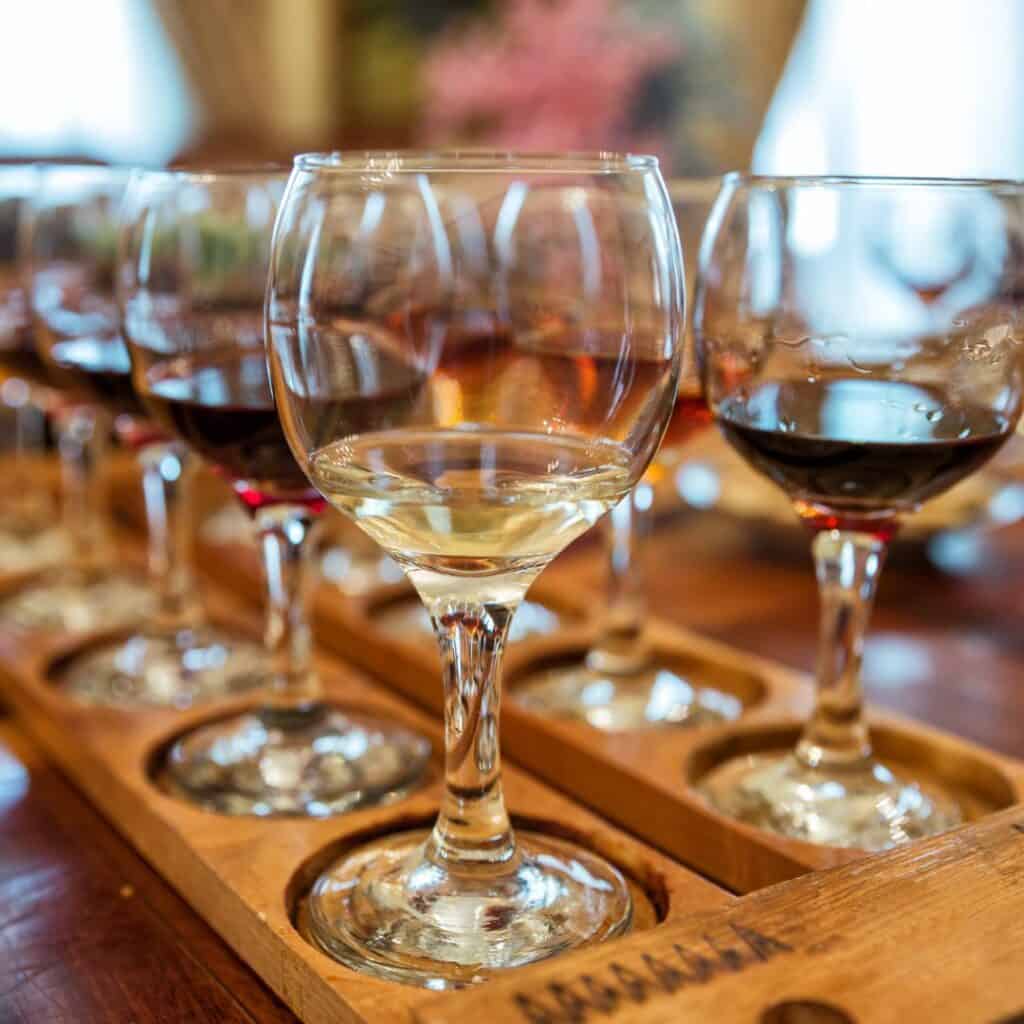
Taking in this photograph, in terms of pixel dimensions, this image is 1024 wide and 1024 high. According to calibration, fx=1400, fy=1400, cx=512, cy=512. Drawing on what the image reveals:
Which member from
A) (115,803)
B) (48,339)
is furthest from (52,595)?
(115,803)

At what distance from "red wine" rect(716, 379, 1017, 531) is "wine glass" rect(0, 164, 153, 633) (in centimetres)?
40

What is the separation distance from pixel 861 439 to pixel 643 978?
257mm

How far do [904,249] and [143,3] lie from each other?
472cm

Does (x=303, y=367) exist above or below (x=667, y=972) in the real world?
above

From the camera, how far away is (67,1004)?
486 mm

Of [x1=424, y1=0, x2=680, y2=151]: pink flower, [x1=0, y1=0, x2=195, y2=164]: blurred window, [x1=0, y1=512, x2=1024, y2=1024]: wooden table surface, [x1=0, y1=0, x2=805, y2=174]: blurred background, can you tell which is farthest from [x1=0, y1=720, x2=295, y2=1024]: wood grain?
[x1=0, y1=0, x2=195, y2=164]: blurred window

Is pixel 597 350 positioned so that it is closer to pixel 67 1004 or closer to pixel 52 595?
pixel 67 1004

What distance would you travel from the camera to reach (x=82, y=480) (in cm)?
103

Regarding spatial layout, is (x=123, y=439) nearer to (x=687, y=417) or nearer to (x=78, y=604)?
(x=78, y=604)

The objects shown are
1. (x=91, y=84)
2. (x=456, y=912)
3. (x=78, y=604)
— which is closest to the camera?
(x=456, y=912)

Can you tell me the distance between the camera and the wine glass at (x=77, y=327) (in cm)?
85

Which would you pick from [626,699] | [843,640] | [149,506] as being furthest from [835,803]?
[149,506]

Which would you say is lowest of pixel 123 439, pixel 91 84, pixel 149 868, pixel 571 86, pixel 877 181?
pixel 149 868

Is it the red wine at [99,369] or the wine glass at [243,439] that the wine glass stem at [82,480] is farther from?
the wine glass at [243,439]
